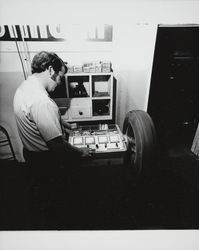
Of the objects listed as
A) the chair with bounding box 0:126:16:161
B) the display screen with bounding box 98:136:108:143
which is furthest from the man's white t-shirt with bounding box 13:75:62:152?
the display screen with bounding box 98:136:108:143

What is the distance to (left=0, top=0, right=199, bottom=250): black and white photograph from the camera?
3.26 feet

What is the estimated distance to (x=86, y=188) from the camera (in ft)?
5.10

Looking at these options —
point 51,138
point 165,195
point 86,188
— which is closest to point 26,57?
point 51,138

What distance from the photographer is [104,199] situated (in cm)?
149

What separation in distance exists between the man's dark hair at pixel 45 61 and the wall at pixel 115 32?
1.9 inches

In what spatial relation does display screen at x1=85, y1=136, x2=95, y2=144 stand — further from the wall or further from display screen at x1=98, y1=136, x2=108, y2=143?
the wall

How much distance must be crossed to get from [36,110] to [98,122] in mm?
724

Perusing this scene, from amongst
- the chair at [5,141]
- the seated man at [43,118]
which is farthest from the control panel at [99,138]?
the chair at [5,141]

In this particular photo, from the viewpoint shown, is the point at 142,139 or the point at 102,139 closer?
the point at 142,139

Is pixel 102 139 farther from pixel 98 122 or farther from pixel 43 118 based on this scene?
pixel 43 118

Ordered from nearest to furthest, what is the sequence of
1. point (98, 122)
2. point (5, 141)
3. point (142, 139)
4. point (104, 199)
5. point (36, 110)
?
point (36, 110) < point (142, 139) < point (5, 141) < point (104, 199) < point (98, 122)

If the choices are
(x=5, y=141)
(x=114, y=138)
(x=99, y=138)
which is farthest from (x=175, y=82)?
(x=5, y=141)

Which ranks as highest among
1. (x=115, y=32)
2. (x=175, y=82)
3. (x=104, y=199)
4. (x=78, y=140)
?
(x=115, y=32)
